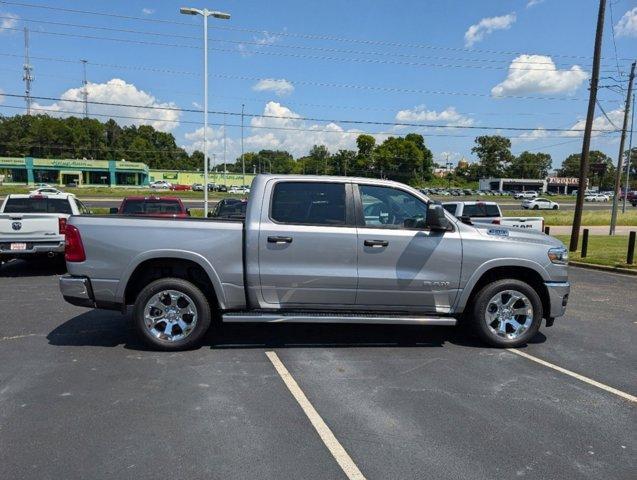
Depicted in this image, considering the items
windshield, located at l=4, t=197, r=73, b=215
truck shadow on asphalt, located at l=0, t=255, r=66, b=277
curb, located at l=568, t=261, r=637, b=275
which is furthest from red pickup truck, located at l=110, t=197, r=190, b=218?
curb, located at l=568, t=261, r=637, b=275

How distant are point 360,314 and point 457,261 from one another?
1207mm

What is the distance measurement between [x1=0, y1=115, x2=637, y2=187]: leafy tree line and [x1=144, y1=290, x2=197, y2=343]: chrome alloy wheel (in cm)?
7570

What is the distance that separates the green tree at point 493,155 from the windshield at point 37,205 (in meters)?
143

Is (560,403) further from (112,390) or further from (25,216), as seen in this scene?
(25,216)

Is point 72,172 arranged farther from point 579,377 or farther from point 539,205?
point 579,377

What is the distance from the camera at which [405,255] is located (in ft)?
17.4

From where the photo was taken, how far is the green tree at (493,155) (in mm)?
141512

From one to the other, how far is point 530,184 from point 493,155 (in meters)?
26.4

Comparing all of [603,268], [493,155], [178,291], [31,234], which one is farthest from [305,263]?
[493,155]

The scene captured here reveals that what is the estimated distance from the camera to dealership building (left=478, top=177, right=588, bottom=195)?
11606 cm

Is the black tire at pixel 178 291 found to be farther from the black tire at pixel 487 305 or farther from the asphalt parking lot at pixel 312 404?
the black tire at pixel 487 305

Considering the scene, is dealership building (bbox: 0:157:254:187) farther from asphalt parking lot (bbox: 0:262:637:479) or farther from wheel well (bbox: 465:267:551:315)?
wheel well (bbox: 465:267:551:315)

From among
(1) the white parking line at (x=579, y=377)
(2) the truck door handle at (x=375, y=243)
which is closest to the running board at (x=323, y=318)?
(2) the truck door handle at (x=375, y=243)

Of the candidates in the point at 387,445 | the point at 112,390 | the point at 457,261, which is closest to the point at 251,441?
the point at 387,445
